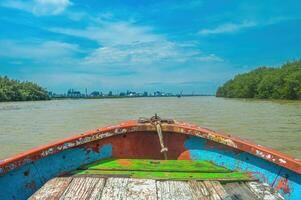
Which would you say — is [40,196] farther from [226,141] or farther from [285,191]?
[285,191]

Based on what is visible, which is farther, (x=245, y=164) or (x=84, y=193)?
(x=245, y=164)

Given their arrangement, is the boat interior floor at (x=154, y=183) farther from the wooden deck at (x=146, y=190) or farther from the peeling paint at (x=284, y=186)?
the peeling paint at (x=284, y=186)

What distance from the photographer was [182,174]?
314 cm

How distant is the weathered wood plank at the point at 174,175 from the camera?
9.92 ft

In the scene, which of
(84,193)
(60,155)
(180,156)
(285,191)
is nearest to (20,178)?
(60,155)

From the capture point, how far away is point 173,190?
2.73 metres

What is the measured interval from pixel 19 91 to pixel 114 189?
7044cm

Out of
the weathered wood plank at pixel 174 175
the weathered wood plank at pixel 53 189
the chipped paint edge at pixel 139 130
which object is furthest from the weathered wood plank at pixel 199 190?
the weathered wood plank at pixel 53 189

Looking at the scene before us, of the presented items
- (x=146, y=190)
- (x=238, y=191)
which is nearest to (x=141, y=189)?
(x=146, y=190)

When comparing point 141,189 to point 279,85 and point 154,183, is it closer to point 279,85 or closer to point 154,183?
Answer: point 154,183

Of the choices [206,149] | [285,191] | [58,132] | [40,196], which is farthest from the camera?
[58,132]

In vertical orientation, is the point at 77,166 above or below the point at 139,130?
below

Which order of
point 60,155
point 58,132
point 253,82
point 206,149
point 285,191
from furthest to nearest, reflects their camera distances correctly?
1. point 253,82
2. point 58,132
3. point 206,149
4. point 60,155
5. point 285,191

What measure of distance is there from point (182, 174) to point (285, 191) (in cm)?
89
